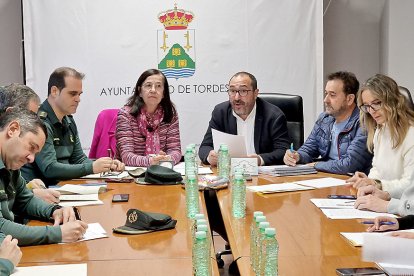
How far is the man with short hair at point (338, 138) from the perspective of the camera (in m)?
3.63

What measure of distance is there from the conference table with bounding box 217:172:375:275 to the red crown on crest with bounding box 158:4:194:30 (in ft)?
7.86

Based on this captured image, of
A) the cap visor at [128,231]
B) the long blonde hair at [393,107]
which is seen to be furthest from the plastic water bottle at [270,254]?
the long blonde hair at [393,107]

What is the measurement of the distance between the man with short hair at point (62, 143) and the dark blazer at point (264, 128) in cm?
88

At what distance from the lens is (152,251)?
6.53ft

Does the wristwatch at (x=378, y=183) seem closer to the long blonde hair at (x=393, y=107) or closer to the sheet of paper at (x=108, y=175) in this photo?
the long blonde hair at (x=393, y=107)

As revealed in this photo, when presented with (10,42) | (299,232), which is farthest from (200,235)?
(10,42)

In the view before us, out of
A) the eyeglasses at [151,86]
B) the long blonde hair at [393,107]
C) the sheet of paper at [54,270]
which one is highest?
the eyeglasses at [151,86]

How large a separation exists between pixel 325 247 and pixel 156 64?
3379mm

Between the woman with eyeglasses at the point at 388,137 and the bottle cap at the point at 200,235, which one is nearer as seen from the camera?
the bottle cap at the point at 200,235

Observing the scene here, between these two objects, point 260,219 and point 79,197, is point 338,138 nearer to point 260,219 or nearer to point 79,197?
point 79,197

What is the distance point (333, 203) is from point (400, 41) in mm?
2893

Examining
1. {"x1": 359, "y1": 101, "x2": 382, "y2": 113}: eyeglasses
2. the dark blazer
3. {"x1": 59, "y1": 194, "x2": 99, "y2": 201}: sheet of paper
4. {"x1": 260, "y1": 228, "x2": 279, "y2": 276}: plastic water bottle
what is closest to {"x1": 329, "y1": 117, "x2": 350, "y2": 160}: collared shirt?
the dark blazer

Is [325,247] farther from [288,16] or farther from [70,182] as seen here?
[288,16]

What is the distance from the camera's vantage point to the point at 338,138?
12.7ft
